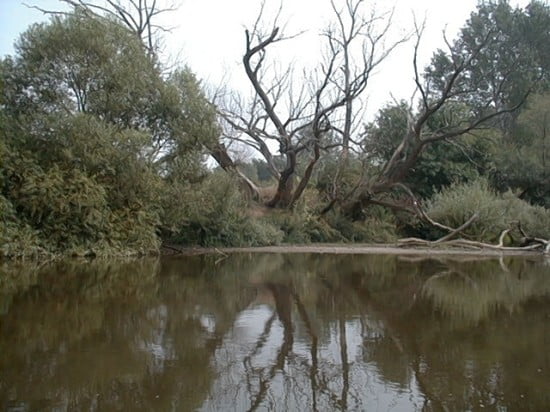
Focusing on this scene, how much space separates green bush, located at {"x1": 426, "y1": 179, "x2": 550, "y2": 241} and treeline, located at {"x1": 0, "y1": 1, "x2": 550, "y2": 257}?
6 centimetres

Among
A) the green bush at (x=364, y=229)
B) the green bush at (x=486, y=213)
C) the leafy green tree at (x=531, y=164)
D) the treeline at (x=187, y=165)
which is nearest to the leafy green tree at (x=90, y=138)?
the treeline at (x=187, y=165)

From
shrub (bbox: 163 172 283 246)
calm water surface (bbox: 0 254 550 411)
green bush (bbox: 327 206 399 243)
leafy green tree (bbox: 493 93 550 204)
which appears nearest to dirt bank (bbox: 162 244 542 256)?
shrub (bbox: 163 172 283 246)

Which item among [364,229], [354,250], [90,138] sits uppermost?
[90,138]

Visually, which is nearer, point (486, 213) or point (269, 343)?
point (269, 343)

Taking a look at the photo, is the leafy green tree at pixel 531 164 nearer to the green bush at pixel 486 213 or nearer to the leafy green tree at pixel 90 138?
the green bush at pixel 486 213

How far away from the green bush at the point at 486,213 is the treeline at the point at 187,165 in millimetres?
55

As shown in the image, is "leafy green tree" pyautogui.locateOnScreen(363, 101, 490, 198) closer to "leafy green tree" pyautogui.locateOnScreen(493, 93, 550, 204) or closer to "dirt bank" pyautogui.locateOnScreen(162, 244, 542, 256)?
"leafy green tree" pyautogui.locateOnScreen(493, 93, 550, 204)

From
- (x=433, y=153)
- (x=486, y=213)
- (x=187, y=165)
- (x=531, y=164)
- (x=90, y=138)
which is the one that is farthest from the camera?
(x=531, y=164)

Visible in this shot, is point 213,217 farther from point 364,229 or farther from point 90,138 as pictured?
point 364,229

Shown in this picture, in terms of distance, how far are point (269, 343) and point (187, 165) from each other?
1450 cm

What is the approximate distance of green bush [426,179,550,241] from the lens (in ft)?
80.2

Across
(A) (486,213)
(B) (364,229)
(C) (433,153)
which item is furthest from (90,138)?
(C) (433,153)

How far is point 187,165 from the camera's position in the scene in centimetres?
2089

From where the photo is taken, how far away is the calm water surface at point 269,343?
5020 mm
